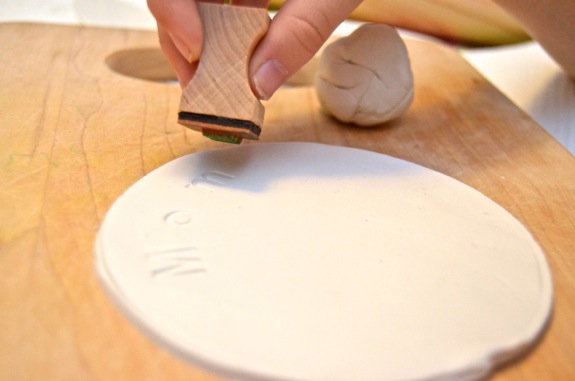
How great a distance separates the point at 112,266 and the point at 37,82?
690 millimetres

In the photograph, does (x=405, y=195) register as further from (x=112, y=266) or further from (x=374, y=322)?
(x=112, y=266)

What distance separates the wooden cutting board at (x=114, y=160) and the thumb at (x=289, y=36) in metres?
0.19

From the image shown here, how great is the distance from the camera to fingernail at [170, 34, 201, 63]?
0.91 meters

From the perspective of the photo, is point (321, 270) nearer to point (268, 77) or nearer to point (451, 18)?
point (268, 77)

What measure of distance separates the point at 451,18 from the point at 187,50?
1166 mm

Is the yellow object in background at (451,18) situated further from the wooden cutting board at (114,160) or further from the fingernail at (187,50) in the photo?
the fingernail at (187,50)

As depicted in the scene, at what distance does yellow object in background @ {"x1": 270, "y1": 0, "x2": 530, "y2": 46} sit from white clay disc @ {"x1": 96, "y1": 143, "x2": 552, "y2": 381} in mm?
966

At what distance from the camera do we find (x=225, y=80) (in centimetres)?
90

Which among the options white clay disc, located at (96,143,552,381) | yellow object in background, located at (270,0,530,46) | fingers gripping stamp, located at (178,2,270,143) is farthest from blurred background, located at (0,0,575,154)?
fingers gripping stamp, located at (178,2,270,143)

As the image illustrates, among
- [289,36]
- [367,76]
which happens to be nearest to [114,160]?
[289,36]

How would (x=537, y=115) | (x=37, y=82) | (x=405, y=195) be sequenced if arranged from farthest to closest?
(x=537, y=115) < (x=37, y=82) < (x=405, y=195)

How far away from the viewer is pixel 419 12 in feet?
5.88

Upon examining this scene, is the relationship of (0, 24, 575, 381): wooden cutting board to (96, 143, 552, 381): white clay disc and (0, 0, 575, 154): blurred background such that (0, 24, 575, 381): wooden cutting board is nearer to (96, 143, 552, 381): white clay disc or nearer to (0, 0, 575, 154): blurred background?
(96, 143, 552, 381): white clay disc

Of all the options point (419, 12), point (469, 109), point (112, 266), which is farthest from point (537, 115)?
point (112, 266)
